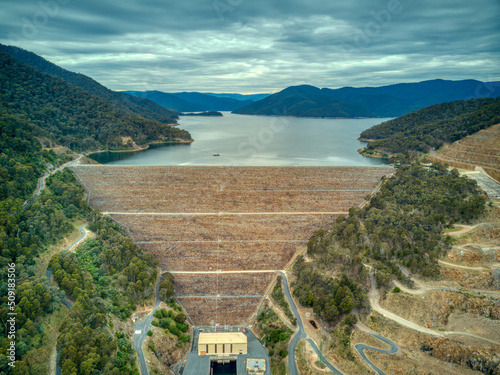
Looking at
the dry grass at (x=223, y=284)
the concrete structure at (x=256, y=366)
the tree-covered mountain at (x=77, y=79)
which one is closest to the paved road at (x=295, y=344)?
the concrete structure at (x=256, y=366)

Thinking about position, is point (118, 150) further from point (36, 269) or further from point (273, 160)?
point (36, 269)

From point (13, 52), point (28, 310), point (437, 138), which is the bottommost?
point (28, 310)

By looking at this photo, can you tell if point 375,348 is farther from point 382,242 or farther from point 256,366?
point 382,242

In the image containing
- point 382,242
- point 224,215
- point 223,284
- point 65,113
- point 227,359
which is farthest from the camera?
point 65,113

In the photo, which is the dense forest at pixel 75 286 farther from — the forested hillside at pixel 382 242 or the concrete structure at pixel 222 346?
the forested hillside at pixel 382 242

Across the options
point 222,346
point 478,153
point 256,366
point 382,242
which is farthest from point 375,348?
point 478,153

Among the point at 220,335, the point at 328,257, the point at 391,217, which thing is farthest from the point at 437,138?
the point at 220,335
